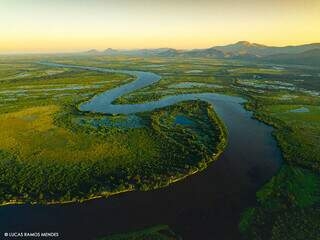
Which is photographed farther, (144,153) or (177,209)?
(144,153)

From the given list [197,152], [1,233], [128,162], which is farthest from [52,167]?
[197,152]

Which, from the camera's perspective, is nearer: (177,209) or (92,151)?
(177,209)

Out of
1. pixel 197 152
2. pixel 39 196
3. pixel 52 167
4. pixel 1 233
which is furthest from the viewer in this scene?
pixel 197 152

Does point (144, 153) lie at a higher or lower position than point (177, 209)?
higher

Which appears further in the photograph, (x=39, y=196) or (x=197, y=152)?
(x=197, y=152)

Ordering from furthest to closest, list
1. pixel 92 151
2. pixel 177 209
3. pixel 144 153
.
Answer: pixel 92 151, pixel 144 153, pixel 177 209

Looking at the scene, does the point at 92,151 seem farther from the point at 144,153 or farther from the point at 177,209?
the point at 177,209

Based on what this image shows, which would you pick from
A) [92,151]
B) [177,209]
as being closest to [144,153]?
[92,151]

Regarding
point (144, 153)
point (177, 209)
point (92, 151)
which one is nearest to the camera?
point (177, 209)

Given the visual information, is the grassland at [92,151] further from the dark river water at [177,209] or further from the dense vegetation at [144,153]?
the dark river water at [177,209]

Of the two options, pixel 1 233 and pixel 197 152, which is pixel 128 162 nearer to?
pixel 197 152

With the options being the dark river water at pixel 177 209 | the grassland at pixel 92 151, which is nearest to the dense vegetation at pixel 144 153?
the grassland at pixel 92 151
